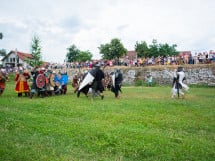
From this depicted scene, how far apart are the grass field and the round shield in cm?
491

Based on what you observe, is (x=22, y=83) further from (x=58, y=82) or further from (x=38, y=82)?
(x=58, y=82)

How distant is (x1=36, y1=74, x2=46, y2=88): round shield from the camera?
1615 centimetres

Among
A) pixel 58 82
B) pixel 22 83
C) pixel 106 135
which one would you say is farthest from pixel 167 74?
pixel 106 135

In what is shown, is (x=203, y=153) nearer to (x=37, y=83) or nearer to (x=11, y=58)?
(x=37, y=83)

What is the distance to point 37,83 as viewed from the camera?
636 inches

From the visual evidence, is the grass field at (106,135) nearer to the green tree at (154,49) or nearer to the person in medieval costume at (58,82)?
the person in medieval costume at (58,82)

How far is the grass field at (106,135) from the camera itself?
6.27m

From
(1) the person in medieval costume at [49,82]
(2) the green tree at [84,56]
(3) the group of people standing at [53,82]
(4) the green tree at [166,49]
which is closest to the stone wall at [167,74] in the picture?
(3) the group of people standing at [53,82]

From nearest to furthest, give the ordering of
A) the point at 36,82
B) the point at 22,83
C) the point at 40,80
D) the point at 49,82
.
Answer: the point at 36,82 → the point at 40,80 → the point at 22,83 → the point at 49,82

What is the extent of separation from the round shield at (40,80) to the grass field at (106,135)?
16.1 ft

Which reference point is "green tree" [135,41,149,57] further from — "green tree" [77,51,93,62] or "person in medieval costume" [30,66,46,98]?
"person in medieval costume" [30,66,46,98]

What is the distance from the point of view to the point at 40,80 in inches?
640

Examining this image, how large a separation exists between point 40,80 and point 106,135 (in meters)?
9.63

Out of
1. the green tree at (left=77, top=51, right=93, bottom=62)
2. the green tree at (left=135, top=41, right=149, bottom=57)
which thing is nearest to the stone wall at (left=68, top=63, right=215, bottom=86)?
the green tree at (left=135, top=41, right=149, bottom=57)
